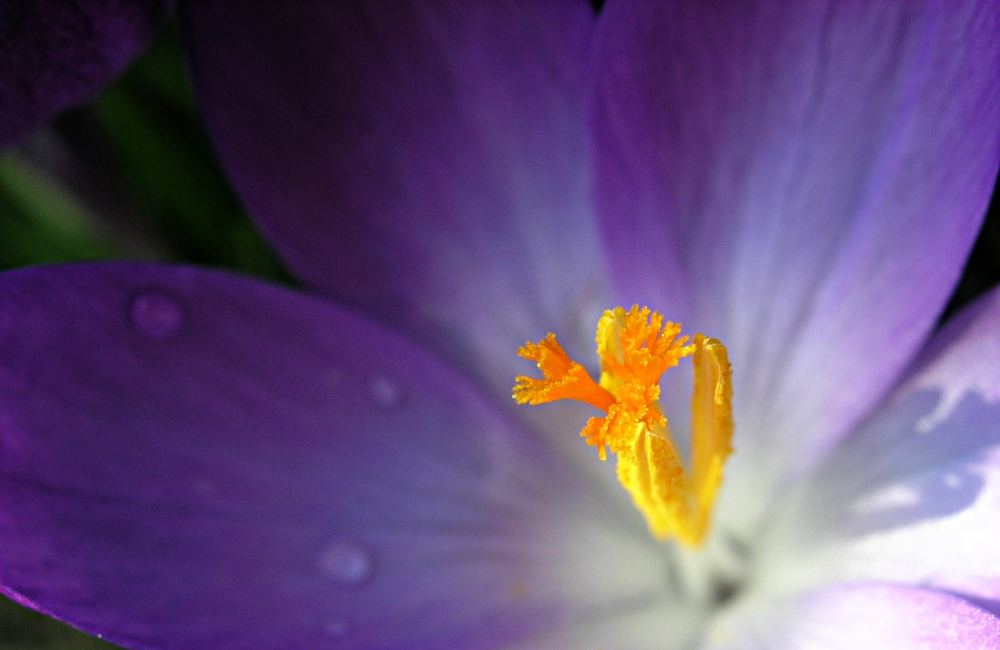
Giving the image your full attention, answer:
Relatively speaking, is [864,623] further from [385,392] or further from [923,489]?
[385,392]

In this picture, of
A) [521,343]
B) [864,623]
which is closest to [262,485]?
[521,343]

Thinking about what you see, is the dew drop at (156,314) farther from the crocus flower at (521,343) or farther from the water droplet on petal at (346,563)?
the water droplet on petal at (346,563)

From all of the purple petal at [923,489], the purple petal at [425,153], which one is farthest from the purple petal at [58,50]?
the purple petal at [923,489]

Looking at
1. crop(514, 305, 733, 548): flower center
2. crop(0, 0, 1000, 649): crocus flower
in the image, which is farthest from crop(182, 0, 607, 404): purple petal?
crop(514, 305, 733, 548): flower center

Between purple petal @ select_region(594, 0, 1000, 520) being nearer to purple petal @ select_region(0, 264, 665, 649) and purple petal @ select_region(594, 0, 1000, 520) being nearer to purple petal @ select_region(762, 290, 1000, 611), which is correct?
purple petal @ select_region(762, 290, 1000, 611)

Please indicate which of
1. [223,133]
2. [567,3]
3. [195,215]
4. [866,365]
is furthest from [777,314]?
[195,215]

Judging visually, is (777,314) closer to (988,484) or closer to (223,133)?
(988,484)
